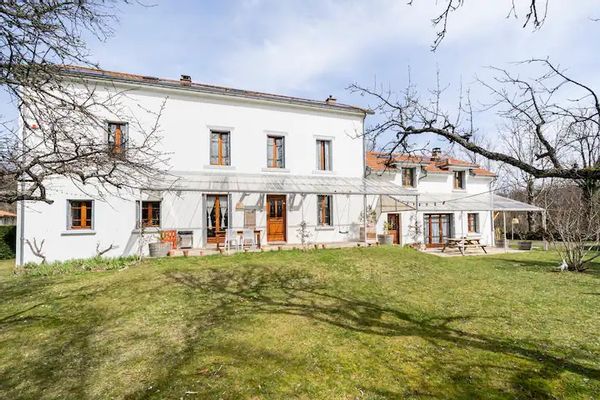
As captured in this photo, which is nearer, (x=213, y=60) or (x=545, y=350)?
(x=545, y=350)

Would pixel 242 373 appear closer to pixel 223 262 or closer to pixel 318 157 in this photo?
pixel 223 262

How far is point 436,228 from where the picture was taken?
72.2 feet

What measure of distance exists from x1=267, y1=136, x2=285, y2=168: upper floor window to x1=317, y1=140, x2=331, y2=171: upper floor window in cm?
202

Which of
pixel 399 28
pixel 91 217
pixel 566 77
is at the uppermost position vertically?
pixel 399 28

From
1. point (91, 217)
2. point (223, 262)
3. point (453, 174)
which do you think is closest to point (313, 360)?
point (223, 262)

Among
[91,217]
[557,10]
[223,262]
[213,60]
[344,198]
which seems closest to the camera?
[557,10]

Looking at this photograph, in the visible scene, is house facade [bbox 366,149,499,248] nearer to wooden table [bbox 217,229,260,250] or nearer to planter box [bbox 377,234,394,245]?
planter box [bbox 377,234,394,245]

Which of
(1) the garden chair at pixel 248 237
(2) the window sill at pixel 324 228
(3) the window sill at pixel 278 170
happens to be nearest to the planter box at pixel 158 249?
(1) the garden chair at pixel 248 237

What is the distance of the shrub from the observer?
11.5 m

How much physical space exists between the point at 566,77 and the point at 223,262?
10226mm

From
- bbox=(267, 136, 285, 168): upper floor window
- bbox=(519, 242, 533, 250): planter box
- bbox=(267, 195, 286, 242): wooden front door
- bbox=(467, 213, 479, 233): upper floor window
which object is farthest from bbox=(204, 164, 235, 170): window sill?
bbox=(519, 242, 533, 250): planter box

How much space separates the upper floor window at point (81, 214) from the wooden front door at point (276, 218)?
24.3 feet

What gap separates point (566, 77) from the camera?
3.87 meters

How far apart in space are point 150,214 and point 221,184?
3235 mm
